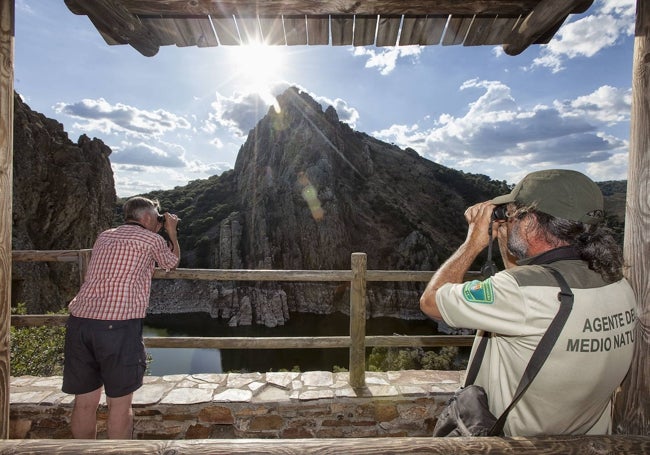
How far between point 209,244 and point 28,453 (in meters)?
66.3

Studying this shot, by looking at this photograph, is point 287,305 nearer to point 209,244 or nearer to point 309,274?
point 209,244

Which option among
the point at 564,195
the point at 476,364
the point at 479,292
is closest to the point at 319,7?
the point at 564,195

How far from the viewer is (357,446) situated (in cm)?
137

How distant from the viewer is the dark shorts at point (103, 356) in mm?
2311

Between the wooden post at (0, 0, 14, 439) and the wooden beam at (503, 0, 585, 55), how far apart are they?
99.5 inches

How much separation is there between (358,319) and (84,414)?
83.6 inches

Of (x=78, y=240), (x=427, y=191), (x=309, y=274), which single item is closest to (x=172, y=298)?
(x=78, y=240)

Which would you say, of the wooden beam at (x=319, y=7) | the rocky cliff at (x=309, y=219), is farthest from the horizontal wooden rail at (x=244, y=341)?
the rocky cliff at (x=309, y=219)

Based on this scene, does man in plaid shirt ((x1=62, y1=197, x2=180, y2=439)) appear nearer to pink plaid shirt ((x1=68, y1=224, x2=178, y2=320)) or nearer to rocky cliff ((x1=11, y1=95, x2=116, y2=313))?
pink plaid shirt ((x1=68, y1=224, x2=178, y2=320))

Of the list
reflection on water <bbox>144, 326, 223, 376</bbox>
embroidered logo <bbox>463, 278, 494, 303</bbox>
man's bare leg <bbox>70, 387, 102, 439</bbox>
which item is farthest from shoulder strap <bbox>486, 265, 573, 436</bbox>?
reflection on water <bbox>144, 326, 223, 376</bbox>

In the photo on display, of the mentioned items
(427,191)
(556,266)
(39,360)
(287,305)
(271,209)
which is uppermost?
(427,191)

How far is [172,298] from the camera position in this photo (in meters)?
61.1

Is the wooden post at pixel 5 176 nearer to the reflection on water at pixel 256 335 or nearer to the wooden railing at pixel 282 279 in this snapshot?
the wooden railing at pixel 282 279

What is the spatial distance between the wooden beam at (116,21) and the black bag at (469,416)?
2434 mm
